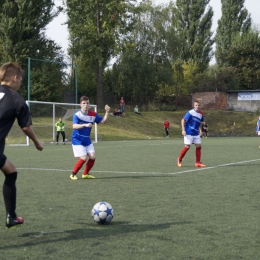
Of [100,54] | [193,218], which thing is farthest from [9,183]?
[100,54]

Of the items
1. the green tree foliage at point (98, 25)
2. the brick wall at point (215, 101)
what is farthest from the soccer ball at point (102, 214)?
the brick wall at point (215, 101)

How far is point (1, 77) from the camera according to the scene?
5434mm

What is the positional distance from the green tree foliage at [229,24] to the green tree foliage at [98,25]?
837 inches

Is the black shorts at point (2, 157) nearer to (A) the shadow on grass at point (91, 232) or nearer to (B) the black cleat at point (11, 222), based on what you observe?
(B) the black cleat at point (11, 222)

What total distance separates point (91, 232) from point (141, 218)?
0.97m

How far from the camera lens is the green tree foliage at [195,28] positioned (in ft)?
213

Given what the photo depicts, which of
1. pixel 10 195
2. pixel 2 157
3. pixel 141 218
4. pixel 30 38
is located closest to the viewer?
pixel 2 157

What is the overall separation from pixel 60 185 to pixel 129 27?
41.9 m

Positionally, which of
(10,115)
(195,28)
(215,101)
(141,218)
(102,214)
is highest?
(195,28)

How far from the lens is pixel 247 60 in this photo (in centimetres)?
6309

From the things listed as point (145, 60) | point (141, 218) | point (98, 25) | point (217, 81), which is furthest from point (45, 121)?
point (217, 81)

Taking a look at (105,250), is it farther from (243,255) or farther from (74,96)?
(74,96)

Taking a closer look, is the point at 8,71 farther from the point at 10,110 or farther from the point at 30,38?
the point at 30,38

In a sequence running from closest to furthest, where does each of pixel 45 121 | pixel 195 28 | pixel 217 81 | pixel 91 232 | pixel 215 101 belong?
pixel 91 232 → pixel 45 121 → pixel 215 101 → pixel 217 81 → pixel 195 28
